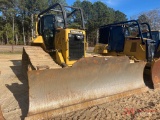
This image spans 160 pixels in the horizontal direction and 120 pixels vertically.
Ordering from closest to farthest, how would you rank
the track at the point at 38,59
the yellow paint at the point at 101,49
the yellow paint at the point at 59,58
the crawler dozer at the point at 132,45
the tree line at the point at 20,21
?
the track at the point at 38,59
the yellow paint at the point at 59,58
the crawler dozer at the point at 132,45
the yellow paint at the point at 101,49
the tree line at the point at 20,21

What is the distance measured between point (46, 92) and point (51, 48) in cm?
275

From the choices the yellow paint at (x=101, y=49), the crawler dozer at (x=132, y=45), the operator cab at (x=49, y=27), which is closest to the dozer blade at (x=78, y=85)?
the crawler dozer at (x=132, y=45)

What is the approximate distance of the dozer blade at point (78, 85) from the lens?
3.93 metres

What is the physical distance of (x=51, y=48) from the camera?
662 centimetres

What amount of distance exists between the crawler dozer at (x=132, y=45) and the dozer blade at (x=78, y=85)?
1.01 metres

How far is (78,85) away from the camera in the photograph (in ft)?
14.8

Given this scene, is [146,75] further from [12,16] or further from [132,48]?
[12,16]

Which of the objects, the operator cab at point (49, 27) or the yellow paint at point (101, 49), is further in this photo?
the yellow paint at point (101, 49)

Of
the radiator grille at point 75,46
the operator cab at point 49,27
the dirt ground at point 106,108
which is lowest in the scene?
the dirt ground at point 106,108

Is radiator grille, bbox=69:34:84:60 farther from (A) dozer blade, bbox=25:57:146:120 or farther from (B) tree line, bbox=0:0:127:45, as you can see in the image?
(B) tree line, bbox=0:0:127:45

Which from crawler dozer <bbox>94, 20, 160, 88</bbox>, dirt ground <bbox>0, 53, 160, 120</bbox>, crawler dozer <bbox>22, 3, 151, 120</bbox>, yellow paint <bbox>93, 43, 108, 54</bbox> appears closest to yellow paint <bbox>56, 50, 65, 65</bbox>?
crawler dozer <bbox>22, 3, 151, 120</bbox>

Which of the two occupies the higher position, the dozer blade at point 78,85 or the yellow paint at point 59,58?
the yellow paint at point 59,58

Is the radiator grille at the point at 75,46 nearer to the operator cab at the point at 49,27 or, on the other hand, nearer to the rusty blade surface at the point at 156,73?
the operator cab at the point at 49,27

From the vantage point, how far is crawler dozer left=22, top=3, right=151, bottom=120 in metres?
3.97
